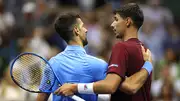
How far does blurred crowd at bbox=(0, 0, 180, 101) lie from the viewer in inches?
535

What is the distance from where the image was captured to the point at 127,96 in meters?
7.38

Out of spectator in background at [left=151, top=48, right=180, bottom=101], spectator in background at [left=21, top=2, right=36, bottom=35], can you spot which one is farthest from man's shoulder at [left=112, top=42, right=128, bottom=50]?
spectator in background at [left=21, top=2, right=36, bottom=35]

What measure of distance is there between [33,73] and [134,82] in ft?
3.95

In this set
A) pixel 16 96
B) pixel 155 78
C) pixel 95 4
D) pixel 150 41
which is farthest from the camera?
pixel 95 4

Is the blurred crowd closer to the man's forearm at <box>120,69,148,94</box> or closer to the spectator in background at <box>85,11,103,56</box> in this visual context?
the spectator in background at <box>85,11,103,56</box>

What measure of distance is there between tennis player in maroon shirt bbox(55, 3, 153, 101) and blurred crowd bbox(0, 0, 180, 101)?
530 cm

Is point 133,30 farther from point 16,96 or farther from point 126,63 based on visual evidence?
point 16,96

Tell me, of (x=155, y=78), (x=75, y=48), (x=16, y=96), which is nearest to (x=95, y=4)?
(x=155, y=78)

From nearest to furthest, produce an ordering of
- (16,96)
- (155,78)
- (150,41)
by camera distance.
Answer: (16,96)
(155,78)
(150,41)

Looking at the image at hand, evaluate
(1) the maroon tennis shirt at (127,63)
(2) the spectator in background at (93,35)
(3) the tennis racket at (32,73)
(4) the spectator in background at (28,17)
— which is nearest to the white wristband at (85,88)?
(1) the maroon tennis shirt at (127,63)

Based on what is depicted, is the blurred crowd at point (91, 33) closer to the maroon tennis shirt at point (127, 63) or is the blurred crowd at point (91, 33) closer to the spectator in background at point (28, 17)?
the spectator in background at point (28, 17)

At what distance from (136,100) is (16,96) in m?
5.58

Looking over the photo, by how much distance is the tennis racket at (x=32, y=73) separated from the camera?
7547mm

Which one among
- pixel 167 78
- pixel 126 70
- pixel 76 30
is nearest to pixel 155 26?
pixel 167 78
